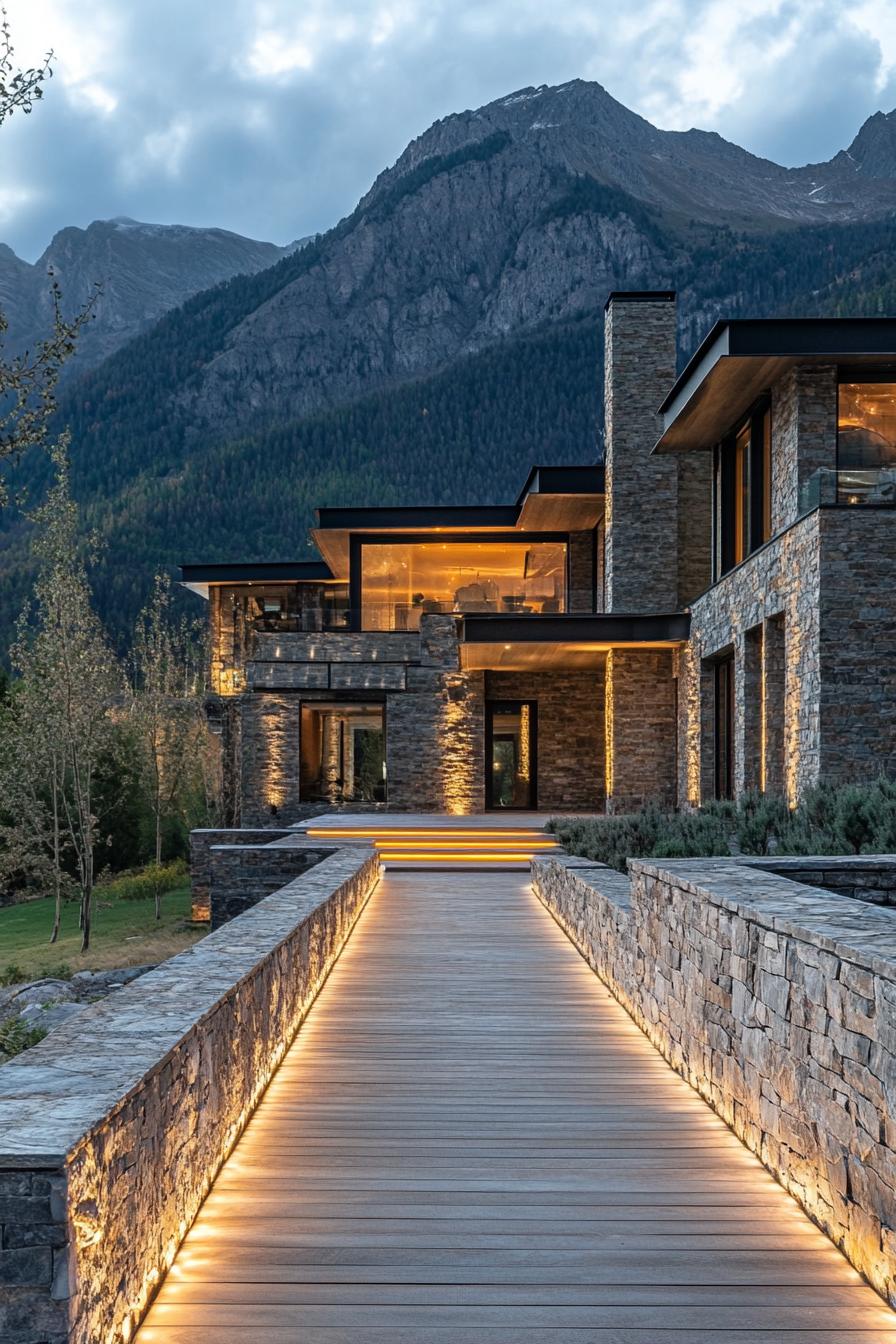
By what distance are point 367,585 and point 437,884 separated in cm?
1317

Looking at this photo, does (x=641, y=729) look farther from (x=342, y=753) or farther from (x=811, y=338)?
(x=811, y=338)

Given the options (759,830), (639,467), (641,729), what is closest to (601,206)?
(639,467)

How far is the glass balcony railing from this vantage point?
13594mm

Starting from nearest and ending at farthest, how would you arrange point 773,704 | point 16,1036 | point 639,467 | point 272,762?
point 16,1036 → point 773,704 → point 639,467 → point 272,762

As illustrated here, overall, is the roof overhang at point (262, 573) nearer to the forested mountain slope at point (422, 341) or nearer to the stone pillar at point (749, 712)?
the stone pillar at point (749, 712)

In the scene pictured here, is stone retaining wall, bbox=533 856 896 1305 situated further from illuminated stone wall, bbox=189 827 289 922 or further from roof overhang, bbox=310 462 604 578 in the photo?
roof overhang, bbox=310 462 604 578

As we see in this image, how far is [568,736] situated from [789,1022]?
20647 millimetres

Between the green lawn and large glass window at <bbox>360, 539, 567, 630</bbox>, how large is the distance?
7.11m

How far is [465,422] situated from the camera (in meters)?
90.1

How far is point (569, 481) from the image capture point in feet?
77.9

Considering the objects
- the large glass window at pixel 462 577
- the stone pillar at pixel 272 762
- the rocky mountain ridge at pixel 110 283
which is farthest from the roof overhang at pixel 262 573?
the rocky mountain ridge at pixel 110 283

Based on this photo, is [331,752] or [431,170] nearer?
[331,752]

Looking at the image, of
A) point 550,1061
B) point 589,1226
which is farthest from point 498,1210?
point 550,1061

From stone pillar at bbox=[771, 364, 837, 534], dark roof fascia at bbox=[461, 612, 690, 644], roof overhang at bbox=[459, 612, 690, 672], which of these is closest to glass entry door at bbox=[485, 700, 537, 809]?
roof overhang at bbox=[459, 612, 690, 672]
